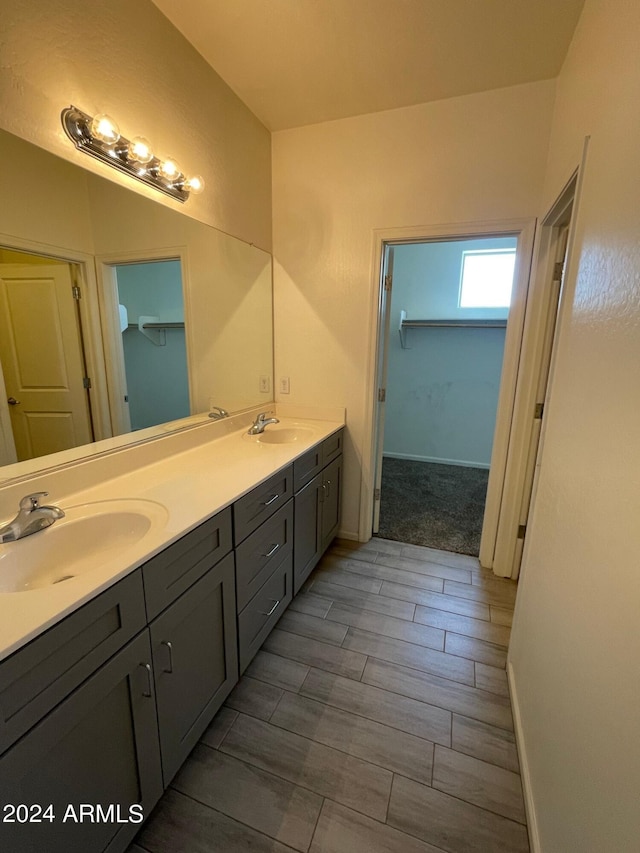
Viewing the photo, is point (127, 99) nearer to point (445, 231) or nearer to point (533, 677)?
point (445, 231)

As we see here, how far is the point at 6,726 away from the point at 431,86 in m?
2.78

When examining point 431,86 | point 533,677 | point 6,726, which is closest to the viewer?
point 6,726

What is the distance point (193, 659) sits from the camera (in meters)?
1.19

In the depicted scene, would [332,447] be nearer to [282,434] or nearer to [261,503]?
[282,434]

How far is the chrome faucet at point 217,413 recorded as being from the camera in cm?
207

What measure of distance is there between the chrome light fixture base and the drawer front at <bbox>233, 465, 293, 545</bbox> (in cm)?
131

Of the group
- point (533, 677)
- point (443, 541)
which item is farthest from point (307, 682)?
point (443, 541)

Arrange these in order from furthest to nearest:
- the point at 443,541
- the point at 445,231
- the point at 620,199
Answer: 1. the point at 443,541
2. the point at 445,231
3. the point at 620,199

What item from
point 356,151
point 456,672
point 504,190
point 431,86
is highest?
point 431,86

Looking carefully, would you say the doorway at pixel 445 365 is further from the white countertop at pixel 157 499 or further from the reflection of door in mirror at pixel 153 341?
the reflection of door in mirror at pixel 153 341

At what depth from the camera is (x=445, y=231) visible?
6.80ft

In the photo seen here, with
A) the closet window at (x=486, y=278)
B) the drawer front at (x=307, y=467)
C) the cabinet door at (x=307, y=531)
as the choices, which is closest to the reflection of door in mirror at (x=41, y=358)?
the drawer front at (x=307, y=467)

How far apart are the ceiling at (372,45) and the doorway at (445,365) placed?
75.0 inches

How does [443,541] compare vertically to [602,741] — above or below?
below
